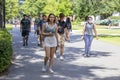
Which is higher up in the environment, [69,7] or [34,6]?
[34,6]

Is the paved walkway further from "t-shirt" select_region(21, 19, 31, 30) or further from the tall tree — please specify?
the tall tree

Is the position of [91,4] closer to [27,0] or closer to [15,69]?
[15,69]

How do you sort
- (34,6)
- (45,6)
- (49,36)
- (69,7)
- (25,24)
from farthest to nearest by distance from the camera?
(34,6)
(45,6)
(69,7)
(25,24)
(49,36)

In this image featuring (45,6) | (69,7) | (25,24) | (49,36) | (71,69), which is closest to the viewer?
(49,36)

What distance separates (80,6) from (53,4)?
46213 mm

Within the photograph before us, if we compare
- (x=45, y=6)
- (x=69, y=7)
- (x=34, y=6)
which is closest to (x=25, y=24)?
(x=69, y=7)

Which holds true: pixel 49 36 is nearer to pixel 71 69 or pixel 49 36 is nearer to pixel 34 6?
pixel 71 69

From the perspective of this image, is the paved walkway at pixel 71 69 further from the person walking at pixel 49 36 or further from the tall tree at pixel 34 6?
the tall tree at pixel 34 6

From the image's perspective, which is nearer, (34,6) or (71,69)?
(71,69)

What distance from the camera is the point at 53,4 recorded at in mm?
82312

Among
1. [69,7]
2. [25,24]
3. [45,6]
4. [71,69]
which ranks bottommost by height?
[71,69]

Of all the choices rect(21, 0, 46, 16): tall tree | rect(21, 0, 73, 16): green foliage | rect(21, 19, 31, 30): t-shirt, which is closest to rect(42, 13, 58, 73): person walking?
rect(21, 19, 31, 30): t-shirt

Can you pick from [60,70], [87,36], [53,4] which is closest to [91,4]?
[87,36]

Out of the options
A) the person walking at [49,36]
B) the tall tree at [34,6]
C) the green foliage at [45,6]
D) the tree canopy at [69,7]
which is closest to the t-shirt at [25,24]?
the person walking at [49,36]
